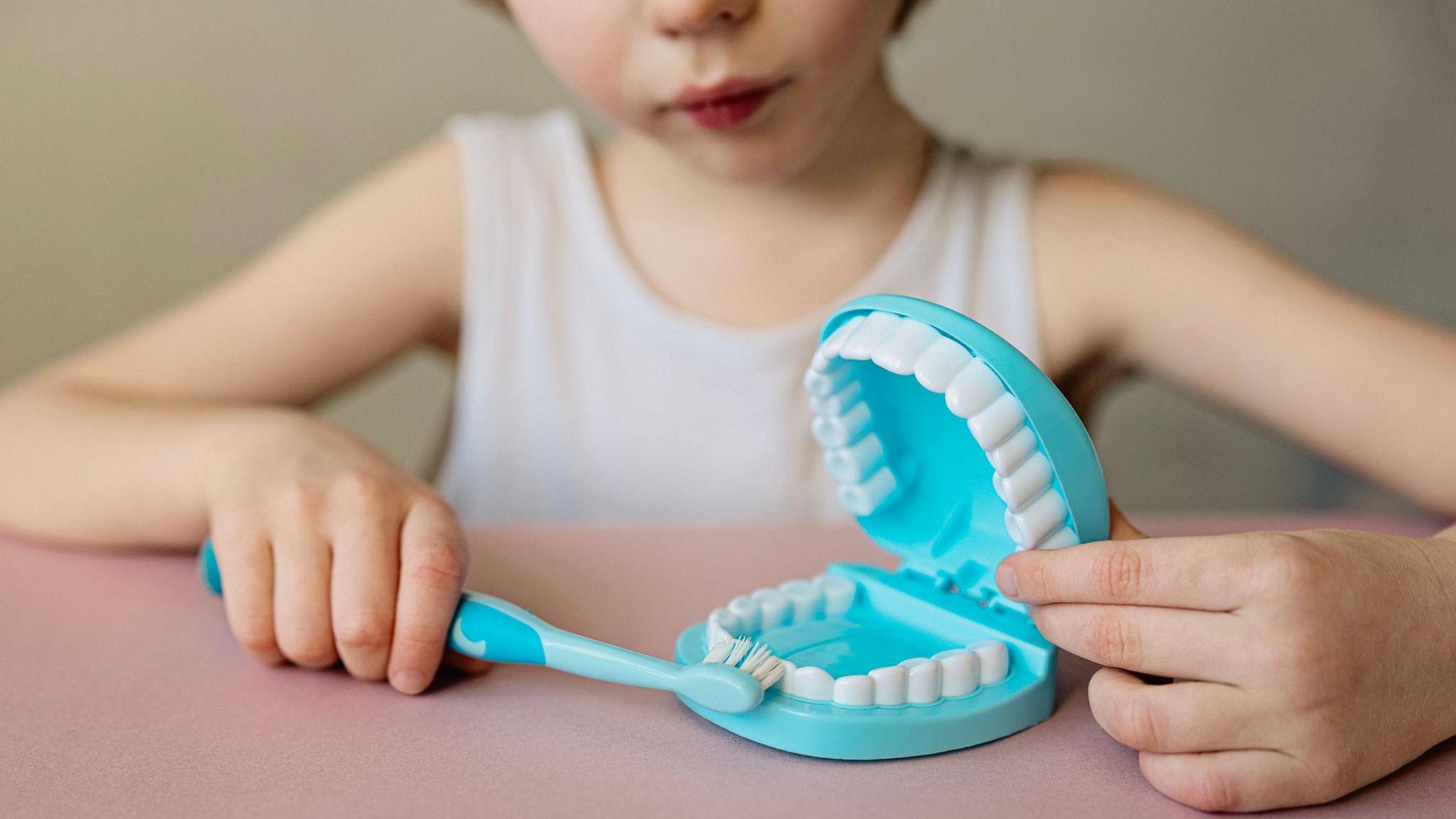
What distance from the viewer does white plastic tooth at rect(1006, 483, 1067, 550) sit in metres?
0.42

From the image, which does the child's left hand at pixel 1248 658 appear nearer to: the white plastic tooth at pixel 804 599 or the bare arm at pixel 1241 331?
the white plastic tooth at pixel 804 599

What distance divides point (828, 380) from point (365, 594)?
0.20 m

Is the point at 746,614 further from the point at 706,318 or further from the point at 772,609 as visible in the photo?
the point at 706,318

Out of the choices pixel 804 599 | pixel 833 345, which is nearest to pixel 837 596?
pixel 804 599

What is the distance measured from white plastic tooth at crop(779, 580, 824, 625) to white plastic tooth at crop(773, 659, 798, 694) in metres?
0.07

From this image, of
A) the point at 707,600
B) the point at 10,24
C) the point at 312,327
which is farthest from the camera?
the point at 10,24

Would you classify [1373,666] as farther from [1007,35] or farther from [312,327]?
[1007,35]

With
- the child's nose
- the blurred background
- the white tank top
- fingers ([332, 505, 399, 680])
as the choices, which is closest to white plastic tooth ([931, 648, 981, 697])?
fingers ([332, 505, 399, 680])

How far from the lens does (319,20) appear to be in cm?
152

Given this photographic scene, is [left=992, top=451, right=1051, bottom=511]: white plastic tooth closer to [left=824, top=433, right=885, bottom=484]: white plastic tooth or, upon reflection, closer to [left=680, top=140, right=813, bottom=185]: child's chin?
[left=824, top=433, right=885, bottom=484]: white plastic tooth

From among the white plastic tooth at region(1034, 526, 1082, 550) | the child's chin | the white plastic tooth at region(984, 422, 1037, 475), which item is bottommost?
the white plastic tooth at region(1034, 526, 1082, 550)

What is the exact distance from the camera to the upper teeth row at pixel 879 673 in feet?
1.41

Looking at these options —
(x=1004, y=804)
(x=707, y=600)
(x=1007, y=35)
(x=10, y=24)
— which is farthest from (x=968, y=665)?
(x=10, y=24)

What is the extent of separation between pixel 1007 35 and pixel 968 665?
128 cm
